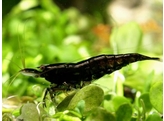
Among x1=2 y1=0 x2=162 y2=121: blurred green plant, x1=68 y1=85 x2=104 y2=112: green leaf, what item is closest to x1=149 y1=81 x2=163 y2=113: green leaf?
x1=2 y1=0 x2=162 y2=121: blurred green plant

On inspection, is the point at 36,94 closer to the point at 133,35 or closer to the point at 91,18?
the point at 133,35

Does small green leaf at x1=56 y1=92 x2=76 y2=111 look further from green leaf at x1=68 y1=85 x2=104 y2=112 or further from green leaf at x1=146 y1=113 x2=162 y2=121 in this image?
green leaf at x1=146 y1=113 x2=162 y2=121

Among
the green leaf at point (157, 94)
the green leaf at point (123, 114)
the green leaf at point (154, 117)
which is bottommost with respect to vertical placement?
the green leaf at point (154, 117)

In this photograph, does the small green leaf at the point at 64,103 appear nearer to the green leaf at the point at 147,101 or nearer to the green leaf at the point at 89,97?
the green leaf at the point at 89,97

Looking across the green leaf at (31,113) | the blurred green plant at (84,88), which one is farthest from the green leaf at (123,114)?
the green leaf at (31,113)

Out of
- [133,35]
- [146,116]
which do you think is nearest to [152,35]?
[133,35]

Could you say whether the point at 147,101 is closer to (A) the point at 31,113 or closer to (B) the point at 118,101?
(B) the point at 118,101
